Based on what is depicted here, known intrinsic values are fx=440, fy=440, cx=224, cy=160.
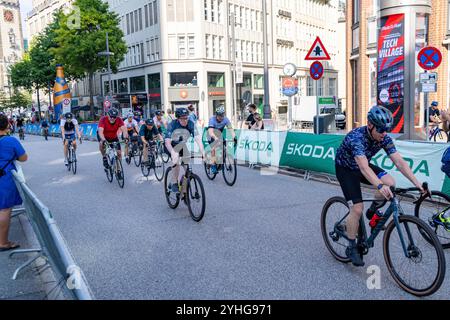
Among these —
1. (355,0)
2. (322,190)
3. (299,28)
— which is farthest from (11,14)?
(322,190)

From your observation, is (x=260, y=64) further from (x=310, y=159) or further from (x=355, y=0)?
(x=310, y=159)

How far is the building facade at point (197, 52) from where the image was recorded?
4981cm

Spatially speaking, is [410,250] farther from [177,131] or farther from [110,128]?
[110,128]

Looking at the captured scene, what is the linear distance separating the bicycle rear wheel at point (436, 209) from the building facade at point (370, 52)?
9983 millimetres

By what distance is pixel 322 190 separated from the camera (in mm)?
9914

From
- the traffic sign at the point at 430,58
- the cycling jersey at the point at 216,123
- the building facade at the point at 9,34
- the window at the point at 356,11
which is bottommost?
the cycling jersey at the point at 216,123

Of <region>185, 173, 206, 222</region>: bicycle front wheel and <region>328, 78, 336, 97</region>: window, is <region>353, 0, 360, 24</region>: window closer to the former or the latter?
<region>185, 173, 206, 222</region>: bicycle front wheel

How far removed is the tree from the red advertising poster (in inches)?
1383

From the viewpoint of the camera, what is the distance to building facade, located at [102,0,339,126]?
49.8m

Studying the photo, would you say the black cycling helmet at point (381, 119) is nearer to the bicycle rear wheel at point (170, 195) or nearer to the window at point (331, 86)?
the bicycle rear wheel at point (170, 195)

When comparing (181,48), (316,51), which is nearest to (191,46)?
(181,48)

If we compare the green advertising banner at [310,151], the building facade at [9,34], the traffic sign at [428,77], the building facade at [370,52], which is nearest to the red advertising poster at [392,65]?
the building facade at [370,52]

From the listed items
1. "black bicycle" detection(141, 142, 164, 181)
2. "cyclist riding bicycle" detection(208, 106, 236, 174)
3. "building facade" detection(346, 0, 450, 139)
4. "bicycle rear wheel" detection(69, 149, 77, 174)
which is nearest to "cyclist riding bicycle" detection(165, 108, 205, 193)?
"cyclist riding bicycle" detection(208, 106, 236, 174)
